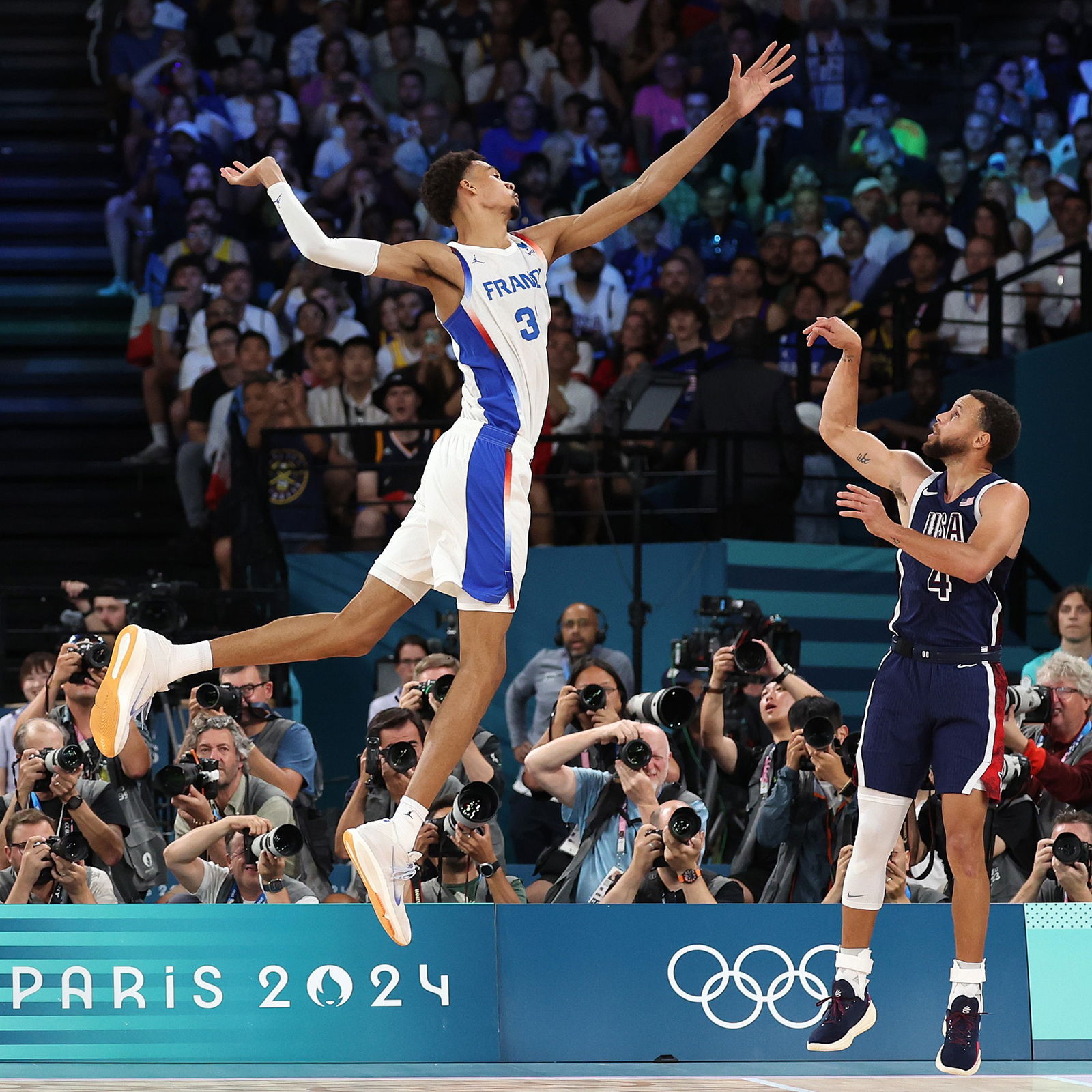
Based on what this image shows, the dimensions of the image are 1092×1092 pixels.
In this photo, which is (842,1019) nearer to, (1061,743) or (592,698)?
(592,698)

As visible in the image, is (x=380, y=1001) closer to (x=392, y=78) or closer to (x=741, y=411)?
(x=741, y=411)

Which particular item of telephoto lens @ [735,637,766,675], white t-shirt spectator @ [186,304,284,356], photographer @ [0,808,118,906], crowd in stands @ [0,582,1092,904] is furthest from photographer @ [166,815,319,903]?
white t-shirt spectator @ [186,304,284,356]

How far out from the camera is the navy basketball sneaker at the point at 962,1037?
575 centimetres

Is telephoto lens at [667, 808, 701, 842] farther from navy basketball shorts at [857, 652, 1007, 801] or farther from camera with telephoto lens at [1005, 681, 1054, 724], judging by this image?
camera with telephoto lens at [1005, 681, 1054, 724]

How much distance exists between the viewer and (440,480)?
5680mm

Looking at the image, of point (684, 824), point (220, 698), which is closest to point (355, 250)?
point (220, 698)

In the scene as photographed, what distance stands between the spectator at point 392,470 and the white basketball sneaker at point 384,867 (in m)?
5.75

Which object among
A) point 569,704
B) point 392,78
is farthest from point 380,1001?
point 392,78

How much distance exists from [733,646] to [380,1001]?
209 cm

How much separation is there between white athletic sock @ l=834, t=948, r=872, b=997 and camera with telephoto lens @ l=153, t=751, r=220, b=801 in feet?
8.56

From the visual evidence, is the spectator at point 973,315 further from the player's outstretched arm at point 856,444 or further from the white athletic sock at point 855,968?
the white athletic sock at point 855,968

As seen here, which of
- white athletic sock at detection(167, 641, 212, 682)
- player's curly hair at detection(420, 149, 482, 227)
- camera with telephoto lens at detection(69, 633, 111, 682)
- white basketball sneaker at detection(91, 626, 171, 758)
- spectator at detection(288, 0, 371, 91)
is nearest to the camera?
white basketball sneaker at detection(91, 626, 171, 758)

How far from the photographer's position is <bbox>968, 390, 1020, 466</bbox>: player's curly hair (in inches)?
235

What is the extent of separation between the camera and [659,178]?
19.2ft
